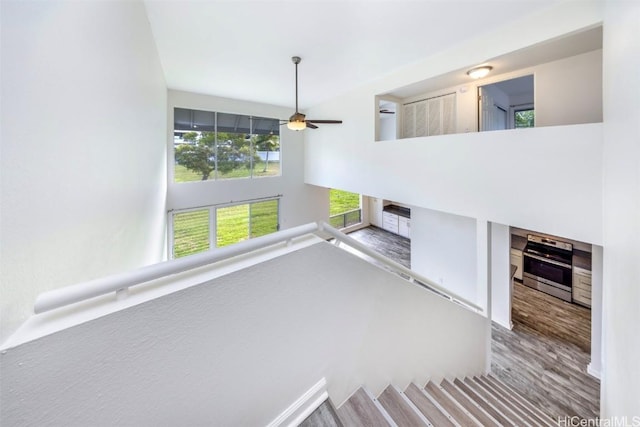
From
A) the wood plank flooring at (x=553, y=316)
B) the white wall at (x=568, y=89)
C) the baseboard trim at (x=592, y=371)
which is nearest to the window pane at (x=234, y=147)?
the white wall at (x=568, y=89)

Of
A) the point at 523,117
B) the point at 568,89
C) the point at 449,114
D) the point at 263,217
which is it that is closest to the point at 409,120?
the point at 449,114

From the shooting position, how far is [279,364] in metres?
1.12

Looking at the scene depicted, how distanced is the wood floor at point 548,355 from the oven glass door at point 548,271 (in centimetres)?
39

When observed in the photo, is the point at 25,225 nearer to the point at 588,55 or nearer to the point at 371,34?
the point at 371,34

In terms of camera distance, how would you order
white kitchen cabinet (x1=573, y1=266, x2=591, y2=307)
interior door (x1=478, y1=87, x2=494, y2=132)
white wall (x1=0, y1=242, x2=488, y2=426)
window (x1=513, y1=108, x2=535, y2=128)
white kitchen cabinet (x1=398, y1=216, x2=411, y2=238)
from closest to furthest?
1. white wall (x1=0, y1=242, x2=488, y2=426)
2. interior door (x1=478, y1=87, x2=494, y2=132)
3. white kitchen cabinet (x1=573, y1=266, x2=591, y2=307)
4. window (x1=513, y1=108, x2=535, y2=128)
5. white kitchen cabinet (x1=398, y1=216, x2=411, y2=238)

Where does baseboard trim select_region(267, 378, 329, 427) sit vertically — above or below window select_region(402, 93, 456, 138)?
below

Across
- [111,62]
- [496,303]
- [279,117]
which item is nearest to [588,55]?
[496,303]

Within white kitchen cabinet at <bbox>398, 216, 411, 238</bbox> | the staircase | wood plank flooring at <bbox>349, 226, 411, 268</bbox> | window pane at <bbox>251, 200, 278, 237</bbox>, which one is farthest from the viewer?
white kitchen cabinet at <bbox>398, 216, 411, 238</bbox>

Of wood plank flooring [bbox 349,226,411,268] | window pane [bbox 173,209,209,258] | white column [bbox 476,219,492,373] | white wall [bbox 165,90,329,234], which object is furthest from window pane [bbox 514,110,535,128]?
window pane [bbox 173,209,209,258]

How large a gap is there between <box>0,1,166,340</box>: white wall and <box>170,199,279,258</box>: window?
421 centimetres

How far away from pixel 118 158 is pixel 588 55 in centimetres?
514

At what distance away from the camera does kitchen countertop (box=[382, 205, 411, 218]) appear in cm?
929

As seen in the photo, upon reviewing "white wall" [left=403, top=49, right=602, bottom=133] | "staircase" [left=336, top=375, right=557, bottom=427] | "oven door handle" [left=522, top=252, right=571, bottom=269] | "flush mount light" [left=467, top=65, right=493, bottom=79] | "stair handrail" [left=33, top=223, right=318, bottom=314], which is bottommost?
"staircase" [left=336, top=375, right=557, bottom=427]

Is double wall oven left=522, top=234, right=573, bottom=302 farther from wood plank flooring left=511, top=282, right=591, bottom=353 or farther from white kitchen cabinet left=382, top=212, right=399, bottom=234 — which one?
white kitchen cabinet left=382, top=212, right=399, bottom=234
